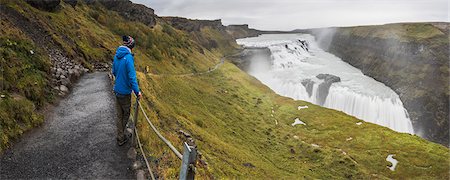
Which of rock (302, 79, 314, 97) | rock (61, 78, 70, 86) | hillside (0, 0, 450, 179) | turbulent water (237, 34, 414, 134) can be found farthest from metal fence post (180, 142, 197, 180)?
rock (302, 79, 314, 97)

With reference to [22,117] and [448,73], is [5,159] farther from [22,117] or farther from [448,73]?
→ [448,73]

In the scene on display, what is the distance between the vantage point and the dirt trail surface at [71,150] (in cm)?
1066

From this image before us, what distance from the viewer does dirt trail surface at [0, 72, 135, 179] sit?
35.0 ft

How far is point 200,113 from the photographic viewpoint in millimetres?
48469

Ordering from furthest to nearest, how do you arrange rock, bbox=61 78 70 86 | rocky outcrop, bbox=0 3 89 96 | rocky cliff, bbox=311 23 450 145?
rocky cliff, bbox=311 23 450 145 → rocky outcrop, bbox=0 3 89 96 → rock, bbox=61 78 70 86

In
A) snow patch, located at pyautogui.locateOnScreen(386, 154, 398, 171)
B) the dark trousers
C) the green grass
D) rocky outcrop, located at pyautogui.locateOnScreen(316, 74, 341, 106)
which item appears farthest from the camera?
rocky outcrop, located at pyautogui.locateOnScreen(316, 74, 341, 106)

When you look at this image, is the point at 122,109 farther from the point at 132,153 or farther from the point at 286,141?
the point at 286,141

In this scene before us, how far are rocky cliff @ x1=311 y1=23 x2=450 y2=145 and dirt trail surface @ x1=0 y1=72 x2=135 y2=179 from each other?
11628cm

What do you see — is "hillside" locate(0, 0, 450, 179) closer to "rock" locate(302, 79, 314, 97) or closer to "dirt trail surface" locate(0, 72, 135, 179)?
"dirt trail surface" locate(0, 72, 135, 179)

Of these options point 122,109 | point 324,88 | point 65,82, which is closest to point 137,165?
point 122,109

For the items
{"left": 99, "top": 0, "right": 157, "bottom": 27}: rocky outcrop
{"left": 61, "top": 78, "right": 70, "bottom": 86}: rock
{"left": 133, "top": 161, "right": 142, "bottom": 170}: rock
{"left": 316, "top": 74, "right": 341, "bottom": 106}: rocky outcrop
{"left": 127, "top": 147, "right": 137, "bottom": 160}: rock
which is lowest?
{"left": 316, "top": 74, "right": 341, "bottom": 106}: rocky outcrop

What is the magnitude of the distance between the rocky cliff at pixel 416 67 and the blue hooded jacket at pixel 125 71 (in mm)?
118038

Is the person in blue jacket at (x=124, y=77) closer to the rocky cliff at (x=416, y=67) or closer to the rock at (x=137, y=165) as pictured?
the rock at (x=137, y=165)

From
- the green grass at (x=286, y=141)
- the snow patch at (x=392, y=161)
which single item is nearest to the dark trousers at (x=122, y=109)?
the green grass at (x=286, y=141)
